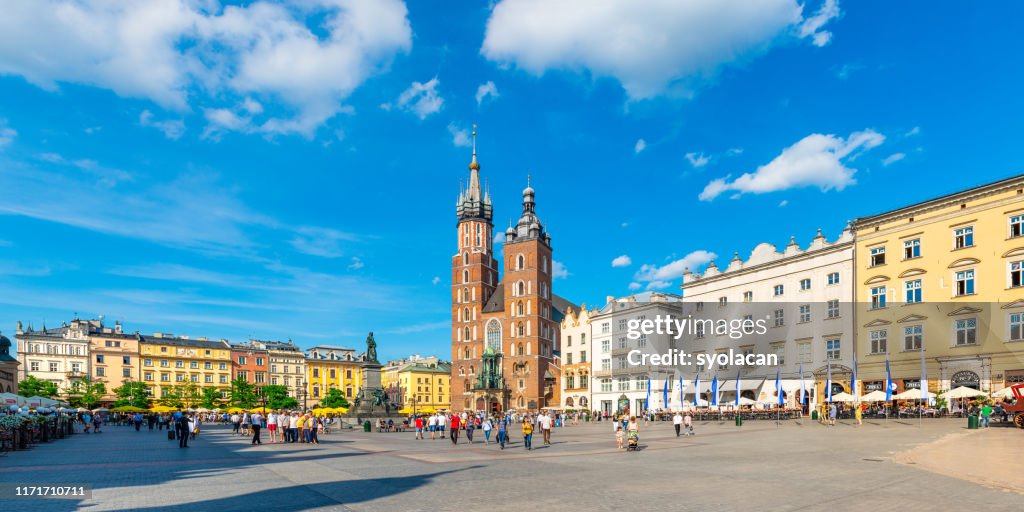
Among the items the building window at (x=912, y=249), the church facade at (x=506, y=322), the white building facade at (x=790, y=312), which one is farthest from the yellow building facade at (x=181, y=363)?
the building window at (x=912, y=249)

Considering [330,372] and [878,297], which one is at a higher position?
[878,297]

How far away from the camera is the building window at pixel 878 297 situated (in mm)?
51844

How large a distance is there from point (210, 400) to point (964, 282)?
105 m

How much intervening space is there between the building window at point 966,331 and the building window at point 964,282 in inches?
76.1

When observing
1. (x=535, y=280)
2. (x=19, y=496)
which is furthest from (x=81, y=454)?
(x=535, y=280)

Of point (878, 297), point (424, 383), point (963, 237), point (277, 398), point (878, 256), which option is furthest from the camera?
point (424, 383)

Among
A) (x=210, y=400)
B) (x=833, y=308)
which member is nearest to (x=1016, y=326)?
(x=833, y=308)

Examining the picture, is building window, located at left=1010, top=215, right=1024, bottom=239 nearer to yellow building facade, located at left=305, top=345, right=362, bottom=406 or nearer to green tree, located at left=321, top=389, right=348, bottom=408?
green tree, located at left=321, top=389, right=348, bottom=408

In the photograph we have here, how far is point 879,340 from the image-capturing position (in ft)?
169

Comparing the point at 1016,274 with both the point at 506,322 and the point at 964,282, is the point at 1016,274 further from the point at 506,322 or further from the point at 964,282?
the point at 506,322

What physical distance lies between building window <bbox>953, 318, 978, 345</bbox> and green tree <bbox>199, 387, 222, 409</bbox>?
103016 millimetres

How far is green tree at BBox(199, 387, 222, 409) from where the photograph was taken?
109650 millimetres

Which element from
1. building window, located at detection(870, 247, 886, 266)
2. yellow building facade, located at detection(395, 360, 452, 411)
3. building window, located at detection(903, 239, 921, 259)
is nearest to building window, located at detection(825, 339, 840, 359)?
building window, located at detection(870, 247, 886, 266)

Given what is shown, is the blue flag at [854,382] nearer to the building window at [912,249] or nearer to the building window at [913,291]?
the building window at [913,291]
